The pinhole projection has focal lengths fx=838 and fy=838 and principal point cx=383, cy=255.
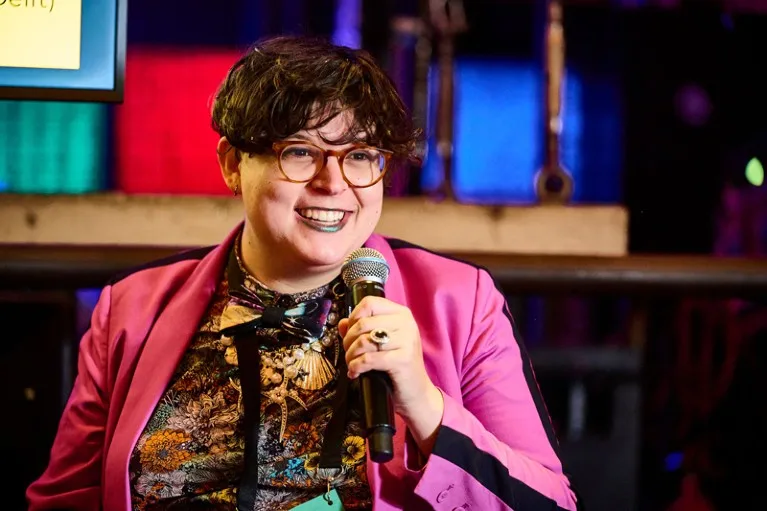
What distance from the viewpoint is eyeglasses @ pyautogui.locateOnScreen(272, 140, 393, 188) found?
4.68 ft

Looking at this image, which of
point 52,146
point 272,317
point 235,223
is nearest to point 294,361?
point 272,317

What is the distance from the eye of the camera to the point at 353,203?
145 cm

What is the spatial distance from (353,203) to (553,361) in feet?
3.14

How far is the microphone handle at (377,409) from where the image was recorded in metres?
1.02

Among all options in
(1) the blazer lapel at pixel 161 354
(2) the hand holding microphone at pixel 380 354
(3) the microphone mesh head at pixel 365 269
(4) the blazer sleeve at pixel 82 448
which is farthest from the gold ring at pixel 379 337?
(4) the blazer sleeve at pixel 82 448

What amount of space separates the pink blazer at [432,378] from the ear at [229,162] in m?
0.14

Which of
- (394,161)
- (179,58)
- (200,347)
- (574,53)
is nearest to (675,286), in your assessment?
(394,161)

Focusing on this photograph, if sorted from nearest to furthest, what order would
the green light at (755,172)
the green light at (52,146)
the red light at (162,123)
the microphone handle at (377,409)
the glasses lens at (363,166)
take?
the microphone handle at (377,409) → the glasses lens at (363,166) → the green light at (755,172) → the green light at (52,146) → the red light at (162,123)

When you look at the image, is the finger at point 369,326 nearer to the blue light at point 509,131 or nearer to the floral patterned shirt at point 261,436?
the floral patterned shirt at point 261,436

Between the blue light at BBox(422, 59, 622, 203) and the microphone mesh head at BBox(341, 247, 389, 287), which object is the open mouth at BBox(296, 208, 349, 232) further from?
the blue light at BBox(422, 59, 622, 203)

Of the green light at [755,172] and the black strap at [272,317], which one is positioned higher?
the green light at [755,172]

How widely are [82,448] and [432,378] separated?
0.69m

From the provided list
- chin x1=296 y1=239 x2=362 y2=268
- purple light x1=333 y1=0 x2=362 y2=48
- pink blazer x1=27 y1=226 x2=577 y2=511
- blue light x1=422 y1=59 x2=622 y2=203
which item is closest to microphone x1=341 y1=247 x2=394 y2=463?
chin x1=296 y1=239 x2=362 y2=268

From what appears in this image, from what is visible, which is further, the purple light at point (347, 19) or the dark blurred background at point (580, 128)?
the purple light at point (347, 19)
